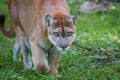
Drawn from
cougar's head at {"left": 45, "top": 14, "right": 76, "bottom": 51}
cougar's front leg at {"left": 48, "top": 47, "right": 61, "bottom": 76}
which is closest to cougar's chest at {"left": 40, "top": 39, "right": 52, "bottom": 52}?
cougar's front leg at {"left": 48, "top": 47, "right": 61, "bottom": 76}

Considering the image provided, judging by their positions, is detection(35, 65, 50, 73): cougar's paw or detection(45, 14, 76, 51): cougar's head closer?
detection(45, 14, 76, 51): cougar's head

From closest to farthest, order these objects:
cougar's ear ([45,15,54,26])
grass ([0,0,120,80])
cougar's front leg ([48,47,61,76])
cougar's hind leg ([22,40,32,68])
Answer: cougar's ear ([45,15,54,26]) → grass ([0,0,120,80]) → cougar's front leg ([48,47,61,76]) → cougar's hind leg ([22,40,32,68])

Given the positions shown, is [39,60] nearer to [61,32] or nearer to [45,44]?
[45,44]

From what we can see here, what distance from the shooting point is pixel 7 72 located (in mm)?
7531

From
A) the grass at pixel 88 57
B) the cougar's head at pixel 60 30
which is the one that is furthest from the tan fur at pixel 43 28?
the grass at pixel 88 57

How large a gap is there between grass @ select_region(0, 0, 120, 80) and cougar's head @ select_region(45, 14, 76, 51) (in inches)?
25.0

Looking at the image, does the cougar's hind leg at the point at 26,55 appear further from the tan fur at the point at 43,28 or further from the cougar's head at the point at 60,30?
the cougar's head at the point at 60,30

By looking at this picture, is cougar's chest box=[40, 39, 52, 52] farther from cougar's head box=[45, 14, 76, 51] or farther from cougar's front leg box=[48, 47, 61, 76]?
cougar's head box=[45, 14, 76, 51]

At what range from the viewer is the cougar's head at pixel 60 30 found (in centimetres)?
685

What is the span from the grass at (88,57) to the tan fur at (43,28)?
0.88 feet

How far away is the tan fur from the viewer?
22.7ft

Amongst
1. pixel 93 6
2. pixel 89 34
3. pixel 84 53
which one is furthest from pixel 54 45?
pixel 93 6

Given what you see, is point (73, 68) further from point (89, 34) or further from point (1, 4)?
point (1, 4)

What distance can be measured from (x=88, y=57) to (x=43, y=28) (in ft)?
6.53
